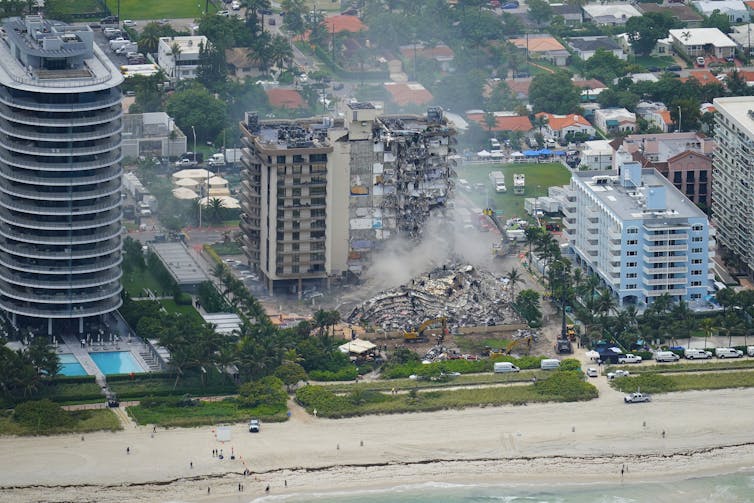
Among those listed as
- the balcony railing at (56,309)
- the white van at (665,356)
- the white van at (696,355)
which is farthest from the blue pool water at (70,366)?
the white van at (696,355)

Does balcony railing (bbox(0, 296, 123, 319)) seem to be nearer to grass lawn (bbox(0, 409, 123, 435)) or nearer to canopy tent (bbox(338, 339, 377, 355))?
grass lawn (bbox(0, 409, 123, 435))

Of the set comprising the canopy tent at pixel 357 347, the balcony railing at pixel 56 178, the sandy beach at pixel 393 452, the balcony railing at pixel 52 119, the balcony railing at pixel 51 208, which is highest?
the balcony railing at pixel 52 119

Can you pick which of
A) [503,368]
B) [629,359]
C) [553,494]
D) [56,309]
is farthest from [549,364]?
[56,309]

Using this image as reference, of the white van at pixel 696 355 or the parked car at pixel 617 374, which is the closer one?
the parked car at pixel 617 374

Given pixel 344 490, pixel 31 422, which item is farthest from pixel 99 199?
pixel 344 490

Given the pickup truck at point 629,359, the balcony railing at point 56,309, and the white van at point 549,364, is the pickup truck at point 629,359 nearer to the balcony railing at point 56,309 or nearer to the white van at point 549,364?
the white van at point 549,364

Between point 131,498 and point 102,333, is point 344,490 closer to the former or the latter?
point 131,498

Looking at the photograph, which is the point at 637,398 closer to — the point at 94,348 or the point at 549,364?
the point at 549,364

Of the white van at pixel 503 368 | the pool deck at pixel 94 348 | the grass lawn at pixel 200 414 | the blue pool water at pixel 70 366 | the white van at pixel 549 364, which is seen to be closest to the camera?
the grass lawn at pixel 200 414
